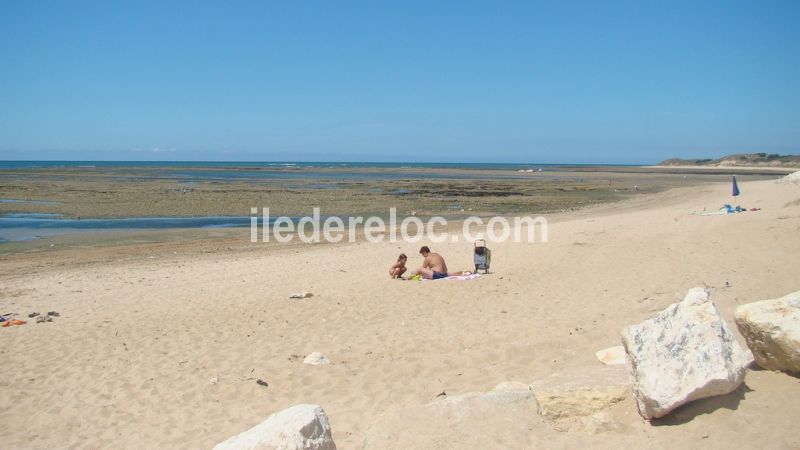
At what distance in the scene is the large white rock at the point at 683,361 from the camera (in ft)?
12.4

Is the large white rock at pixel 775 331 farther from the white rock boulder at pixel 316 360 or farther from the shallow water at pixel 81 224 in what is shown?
the shallow water at pixel 81 224

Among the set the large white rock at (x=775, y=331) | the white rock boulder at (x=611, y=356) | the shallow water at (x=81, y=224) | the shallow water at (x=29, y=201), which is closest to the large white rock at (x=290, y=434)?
the large white rock at (x=775, y=331)

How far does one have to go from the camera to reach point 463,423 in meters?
4.44

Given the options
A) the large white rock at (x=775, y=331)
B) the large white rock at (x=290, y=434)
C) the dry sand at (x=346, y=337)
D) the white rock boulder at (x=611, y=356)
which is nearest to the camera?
the large white rock at (x=290, y=434)

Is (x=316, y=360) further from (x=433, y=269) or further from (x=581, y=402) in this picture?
(x=433, y=269)

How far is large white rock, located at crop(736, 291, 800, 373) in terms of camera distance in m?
4.05

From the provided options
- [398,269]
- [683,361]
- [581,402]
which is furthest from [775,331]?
[398,269]

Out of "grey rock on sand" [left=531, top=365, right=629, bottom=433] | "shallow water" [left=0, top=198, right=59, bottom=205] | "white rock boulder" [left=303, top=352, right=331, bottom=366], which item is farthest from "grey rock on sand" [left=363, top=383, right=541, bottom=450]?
"shallow water" [left=0, top=198, right=59, bottom=205]

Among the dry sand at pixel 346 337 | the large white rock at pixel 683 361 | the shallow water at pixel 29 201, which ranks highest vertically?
the large white rock at pixel 683 361

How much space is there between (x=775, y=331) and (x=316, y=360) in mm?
4679

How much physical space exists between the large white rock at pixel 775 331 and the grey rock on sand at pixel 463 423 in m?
1.73

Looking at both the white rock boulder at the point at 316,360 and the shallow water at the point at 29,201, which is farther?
the shallow water at the point at 29,201

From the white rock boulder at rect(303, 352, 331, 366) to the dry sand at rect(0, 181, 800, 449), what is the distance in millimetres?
126

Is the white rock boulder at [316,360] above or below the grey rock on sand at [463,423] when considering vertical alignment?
below
